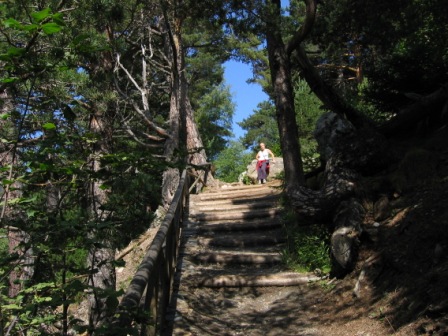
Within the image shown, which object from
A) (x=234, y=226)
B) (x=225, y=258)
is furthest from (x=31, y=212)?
(x=234, y=226)

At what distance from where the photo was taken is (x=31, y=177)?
9.18 feet

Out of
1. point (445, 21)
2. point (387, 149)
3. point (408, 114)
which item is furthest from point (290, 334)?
point (445, 21)

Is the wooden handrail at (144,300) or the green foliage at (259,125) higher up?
the green foliage at (259,125)

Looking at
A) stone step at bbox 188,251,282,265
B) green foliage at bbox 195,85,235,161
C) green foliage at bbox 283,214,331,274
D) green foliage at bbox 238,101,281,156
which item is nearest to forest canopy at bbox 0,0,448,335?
green foliage at bbox 283,214,331,274

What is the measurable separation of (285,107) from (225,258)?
2.97 metres

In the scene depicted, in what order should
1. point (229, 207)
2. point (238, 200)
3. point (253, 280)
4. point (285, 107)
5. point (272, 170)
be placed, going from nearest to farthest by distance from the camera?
point (253, 280) → point (285, 107) → point (229, 207) → point (238, 200) → point (272, 170)

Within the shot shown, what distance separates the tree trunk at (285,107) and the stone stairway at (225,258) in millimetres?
1447

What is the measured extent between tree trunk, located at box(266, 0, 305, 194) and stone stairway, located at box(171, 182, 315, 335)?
145cm

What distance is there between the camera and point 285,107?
7871 millimetres

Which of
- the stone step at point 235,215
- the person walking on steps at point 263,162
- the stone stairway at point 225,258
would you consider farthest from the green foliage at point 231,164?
the stone step at point 235,215

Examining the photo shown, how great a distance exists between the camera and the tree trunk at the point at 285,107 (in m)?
7.60

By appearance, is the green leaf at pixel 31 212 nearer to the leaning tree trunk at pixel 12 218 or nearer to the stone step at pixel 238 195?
the leaning tree trunk at pixel 12 218

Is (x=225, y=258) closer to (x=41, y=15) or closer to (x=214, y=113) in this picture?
(x=41, y=15)

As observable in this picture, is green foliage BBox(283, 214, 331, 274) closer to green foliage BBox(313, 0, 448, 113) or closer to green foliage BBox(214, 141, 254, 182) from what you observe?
green foliage BBox(313, 0, 448, 113)
